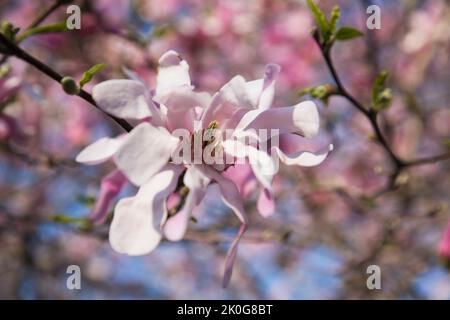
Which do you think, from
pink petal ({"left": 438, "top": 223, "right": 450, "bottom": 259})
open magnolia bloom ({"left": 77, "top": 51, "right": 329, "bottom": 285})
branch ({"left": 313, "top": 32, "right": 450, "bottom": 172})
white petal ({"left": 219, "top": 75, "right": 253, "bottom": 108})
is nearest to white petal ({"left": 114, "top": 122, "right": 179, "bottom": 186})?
open magnolia bloom ({"left": 77, "top": 51, "right": 329, "bottom": 285})

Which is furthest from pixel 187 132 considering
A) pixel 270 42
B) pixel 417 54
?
pixel 270 42

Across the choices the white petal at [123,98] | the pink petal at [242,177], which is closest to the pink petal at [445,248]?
the pink petal at [242,177]

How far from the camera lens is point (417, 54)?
2418mm

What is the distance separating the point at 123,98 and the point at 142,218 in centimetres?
17

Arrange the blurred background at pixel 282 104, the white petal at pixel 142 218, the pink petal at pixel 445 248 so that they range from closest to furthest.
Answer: the white petal at pixel 142 218 < the pink petal at pixel 445 248 < the blurred background at pixel 282 104

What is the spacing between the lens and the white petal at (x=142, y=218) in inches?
27.9

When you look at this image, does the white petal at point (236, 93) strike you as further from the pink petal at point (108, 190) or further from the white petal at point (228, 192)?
the pink petal at point (108, 190)

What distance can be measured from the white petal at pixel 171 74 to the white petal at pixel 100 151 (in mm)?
96

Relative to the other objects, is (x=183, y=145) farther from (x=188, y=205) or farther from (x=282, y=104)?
(x=282, y=104)

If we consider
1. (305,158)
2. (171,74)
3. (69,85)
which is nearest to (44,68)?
(69,85)

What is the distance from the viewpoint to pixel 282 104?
7.29 feet

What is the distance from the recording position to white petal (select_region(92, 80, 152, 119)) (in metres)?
0.75

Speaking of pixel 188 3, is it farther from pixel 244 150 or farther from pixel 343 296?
pixel 244 150

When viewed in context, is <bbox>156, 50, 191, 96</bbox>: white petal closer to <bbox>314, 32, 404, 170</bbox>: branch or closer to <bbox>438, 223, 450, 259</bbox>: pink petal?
<bbox>314, 32, 404, 170</bbox>: branch
